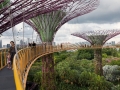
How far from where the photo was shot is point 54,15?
62.0ft

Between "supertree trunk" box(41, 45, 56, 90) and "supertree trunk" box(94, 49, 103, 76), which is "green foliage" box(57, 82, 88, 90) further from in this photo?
"supertree trunk" box(41, 45, 56, 90)

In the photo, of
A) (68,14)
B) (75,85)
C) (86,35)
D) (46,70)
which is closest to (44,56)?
(46,70)

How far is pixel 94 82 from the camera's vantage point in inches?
836

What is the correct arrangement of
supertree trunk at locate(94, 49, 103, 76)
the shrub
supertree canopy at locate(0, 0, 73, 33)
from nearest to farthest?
supertree canopy at locate(0, 0, 73, 33)
supertree trunk at locate(94, 49, 103, 76)
the shrub

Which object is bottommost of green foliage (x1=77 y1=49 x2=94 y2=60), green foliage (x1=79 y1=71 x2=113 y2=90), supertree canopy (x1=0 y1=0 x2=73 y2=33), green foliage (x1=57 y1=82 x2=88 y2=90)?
green foliage (x1=57 y1=82 x2=88 y2=90)

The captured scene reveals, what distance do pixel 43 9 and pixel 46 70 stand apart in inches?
234

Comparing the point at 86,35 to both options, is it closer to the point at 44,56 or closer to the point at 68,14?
the point at 68,14

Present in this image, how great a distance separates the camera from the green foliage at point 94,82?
20.8 metres

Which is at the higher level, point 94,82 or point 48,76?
point 48,76

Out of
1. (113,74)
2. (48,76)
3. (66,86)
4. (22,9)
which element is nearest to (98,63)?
(66,86)

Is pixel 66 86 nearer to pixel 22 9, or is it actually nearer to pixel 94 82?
pixel 94 82

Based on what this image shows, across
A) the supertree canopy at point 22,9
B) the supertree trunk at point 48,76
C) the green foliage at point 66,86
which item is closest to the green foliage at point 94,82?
the green foliage at point 66,86

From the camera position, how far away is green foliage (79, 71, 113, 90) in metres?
20.8

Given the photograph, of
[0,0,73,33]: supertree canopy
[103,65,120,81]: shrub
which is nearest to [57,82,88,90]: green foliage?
[103,65,120,81]: shrub
